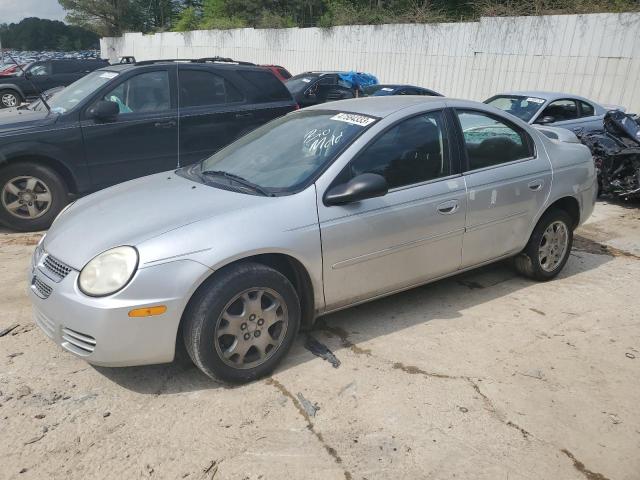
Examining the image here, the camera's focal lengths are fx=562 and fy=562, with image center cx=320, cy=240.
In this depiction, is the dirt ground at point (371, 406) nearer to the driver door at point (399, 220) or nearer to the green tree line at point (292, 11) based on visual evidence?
the driver door at point (399, 220)

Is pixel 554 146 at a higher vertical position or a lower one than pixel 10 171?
higher

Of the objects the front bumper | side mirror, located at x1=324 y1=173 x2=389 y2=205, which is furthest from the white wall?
the front bumper

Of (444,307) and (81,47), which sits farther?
(81,47)

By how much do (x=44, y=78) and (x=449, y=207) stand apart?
15208mm

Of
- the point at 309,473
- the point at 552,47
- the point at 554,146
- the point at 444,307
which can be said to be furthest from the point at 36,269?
the point at 552,47

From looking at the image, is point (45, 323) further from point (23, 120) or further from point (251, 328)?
point (23, 120)

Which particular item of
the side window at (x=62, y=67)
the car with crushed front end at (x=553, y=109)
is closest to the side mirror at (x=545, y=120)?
the car with crushed front end at (x=553, y=109)

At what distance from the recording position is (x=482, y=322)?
4.09 meters

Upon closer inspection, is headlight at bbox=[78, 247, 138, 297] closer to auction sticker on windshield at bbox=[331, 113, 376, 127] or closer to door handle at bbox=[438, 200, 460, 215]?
auction sticker on windshield at bbox=[331, 113, 376, 127]

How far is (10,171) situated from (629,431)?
19.3 ft

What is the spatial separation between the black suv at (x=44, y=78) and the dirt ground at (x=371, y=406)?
43.6ft

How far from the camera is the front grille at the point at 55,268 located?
3.05 meters

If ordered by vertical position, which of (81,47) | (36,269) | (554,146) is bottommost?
(81,47)

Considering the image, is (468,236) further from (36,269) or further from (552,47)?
(552,47)
